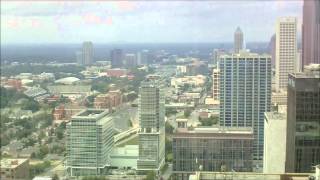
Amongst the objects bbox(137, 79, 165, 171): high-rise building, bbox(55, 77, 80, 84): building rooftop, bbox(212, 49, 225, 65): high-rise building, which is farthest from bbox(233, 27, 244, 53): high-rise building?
bbox(55, 77, 80, 84): building rooftop

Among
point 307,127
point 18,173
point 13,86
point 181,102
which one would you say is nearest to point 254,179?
point 307,127

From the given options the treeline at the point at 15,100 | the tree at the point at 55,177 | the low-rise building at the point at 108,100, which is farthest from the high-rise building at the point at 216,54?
the tree at the point at 55,177

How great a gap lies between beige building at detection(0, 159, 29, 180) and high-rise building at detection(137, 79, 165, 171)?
1.42m

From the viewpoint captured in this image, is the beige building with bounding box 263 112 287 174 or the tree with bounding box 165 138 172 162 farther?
the tree with bounding box 165 138 172 162

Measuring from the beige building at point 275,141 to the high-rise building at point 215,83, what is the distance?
1.73m

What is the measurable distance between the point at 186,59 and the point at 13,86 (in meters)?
2.93

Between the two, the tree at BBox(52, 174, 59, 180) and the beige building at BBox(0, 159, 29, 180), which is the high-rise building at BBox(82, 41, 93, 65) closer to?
the beige building at BBox(0, 159, 29, 180)

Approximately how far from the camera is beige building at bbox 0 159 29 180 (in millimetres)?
6312

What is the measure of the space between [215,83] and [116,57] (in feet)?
5.16

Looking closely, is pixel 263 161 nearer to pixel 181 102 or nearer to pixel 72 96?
pixel 181 102

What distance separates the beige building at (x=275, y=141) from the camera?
18.6ft

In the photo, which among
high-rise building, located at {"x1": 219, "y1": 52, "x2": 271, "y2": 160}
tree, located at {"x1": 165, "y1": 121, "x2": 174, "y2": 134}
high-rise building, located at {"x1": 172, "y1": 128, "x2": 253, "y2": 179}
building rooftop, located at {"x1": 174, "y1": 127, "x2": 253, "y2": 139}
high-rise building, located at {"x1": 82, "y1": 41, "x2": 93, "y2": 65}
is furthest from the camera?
high-rise building, located at {"x1": 82, "y1": 41, "x2": 93, "y2": 65}

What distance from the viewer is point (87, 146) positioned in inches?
270

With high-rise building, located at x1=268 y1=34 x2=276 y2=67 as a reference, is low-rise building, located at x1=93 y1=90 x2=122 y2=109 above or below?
below
